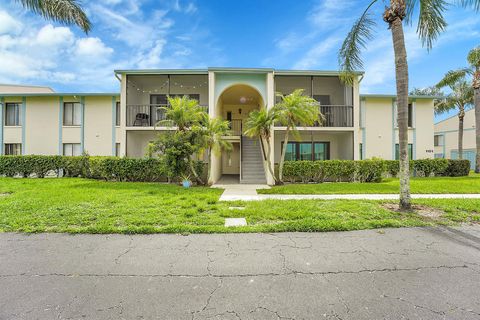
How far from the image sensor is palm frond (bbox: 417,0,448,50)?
6.63 m

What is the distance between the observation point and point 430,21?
6.91m

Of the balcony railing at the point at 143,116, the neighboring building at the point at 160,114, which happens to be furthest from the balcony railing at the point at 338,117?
the balcony railing at the point at 143,116

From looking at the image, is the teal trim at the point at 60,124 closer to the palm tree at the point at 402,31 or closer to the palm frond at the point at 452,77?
the palm tree at the point at 402,31

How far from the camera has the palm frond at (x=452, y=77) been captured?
17141 millimetres

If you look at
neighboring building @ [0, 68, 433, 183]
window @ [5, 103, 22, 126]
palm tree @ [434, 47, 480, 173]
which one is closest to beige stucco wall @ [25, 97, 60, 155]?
neighboring building @ [0, 68, 433, 183]

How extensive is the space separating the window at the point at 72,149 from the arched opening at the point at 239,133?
35.0ft

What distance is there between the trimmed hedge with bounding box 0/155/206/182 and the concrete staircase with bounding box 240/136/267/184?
2.60 metres

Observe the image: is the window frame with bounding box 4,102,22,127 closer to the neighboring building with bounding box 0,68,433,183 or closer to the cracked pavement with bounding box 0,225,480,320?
the neighboring building with bounding box 0,68,433,183

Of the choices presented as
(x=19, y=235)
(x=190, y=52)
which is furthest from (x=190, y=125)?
(x=19, y=235)

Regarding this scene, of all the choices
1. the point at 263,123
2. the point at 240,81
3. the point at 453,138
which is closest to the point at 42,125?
the point at 240,81

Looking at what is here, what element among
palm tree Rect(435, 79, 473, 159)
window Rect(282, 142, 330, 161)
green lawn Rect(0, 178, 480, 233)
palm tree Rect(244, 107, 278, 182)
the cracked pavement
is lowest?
the cracked pavement

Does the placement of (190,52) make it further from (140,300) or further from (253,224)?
(140,300)

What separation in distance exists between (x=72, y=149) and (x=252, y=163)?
535 inches

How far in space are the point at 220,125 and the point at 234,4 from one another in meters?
6.68
